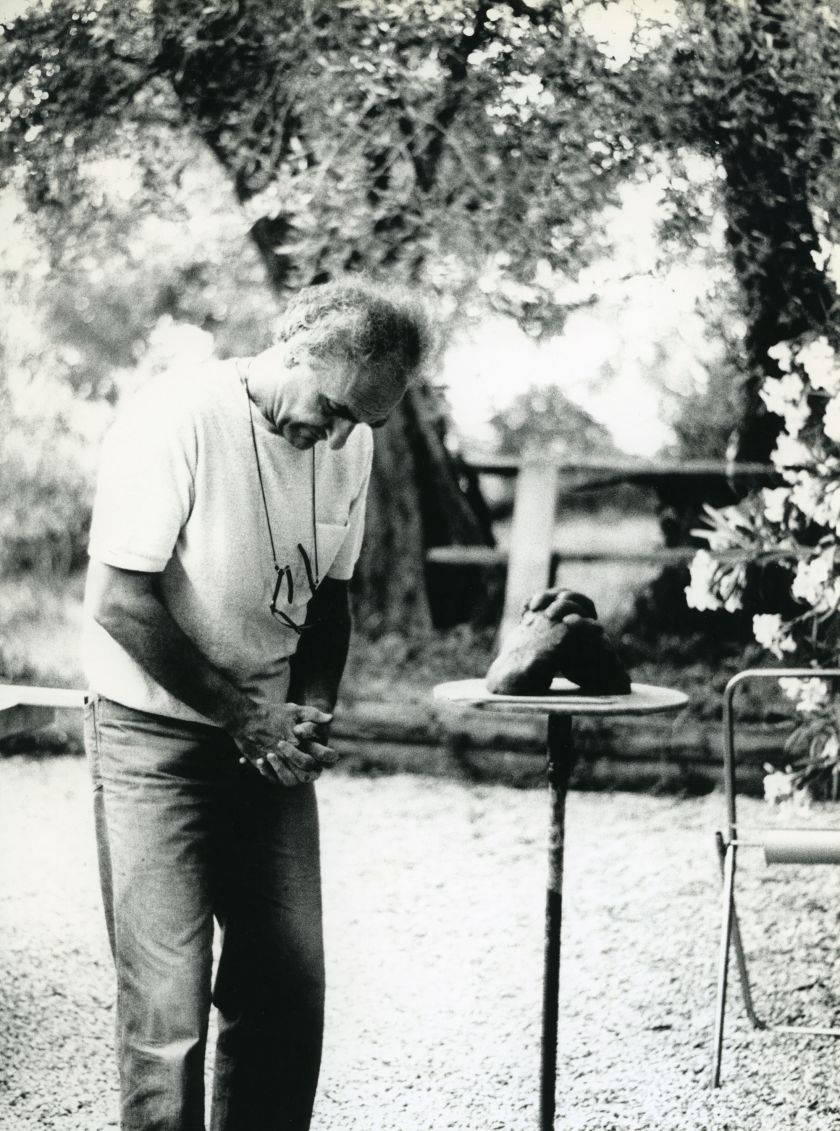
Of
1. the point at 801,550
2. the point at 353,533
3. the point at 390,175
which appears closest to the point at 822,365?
the point at 801,550

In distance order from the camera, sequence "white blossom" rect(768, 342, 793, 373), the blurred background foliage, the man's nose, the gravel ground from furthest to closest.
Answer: "white blossom" rect(768, 342, 793, 373) < the blurred background foliage < the gravel ground < the man's nose

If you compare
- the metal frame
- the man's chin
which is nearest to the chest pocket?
the man's chin

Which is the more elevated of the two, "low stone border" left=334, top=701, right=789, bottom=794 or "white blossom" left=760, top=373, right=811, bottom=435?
"white blossom" left=760, top=373, right=811, bottom=435

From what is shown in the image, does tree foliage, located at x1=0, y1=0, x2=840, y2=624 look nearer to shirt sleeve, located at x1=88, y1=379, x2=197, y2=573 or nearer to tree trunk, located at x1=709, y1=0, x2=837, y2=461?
tree trunk, located at x1=709, y1=0, x2=837, y2=461

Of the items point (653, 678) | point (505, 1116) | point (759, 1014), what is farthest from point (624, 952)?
point (653, 678)

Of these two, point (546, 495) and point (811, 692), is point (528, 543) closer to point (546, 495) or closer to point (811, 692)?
point (546, 495)

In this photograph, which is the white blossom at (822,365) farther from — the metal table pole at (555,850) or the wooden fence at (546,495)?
the metal table pole at (555,850)

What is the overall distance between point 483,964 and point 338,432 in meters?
1.91

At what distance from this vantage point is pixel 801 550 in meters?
3.62

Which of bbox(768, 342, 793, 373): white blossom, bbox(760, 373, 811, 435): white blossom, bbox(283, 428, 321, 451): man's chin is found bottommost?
bbox(283, 428, 321, 451): man's chin

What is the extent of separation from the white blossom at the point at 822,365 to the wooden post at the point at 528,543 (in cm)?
156

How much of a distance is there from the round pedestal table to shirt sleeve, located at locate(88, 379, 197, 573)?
0.65 m

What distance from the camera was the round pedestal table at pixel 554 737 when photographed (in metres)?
2.19

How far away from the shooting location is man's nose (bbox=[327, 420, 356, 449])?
1.93 meters
